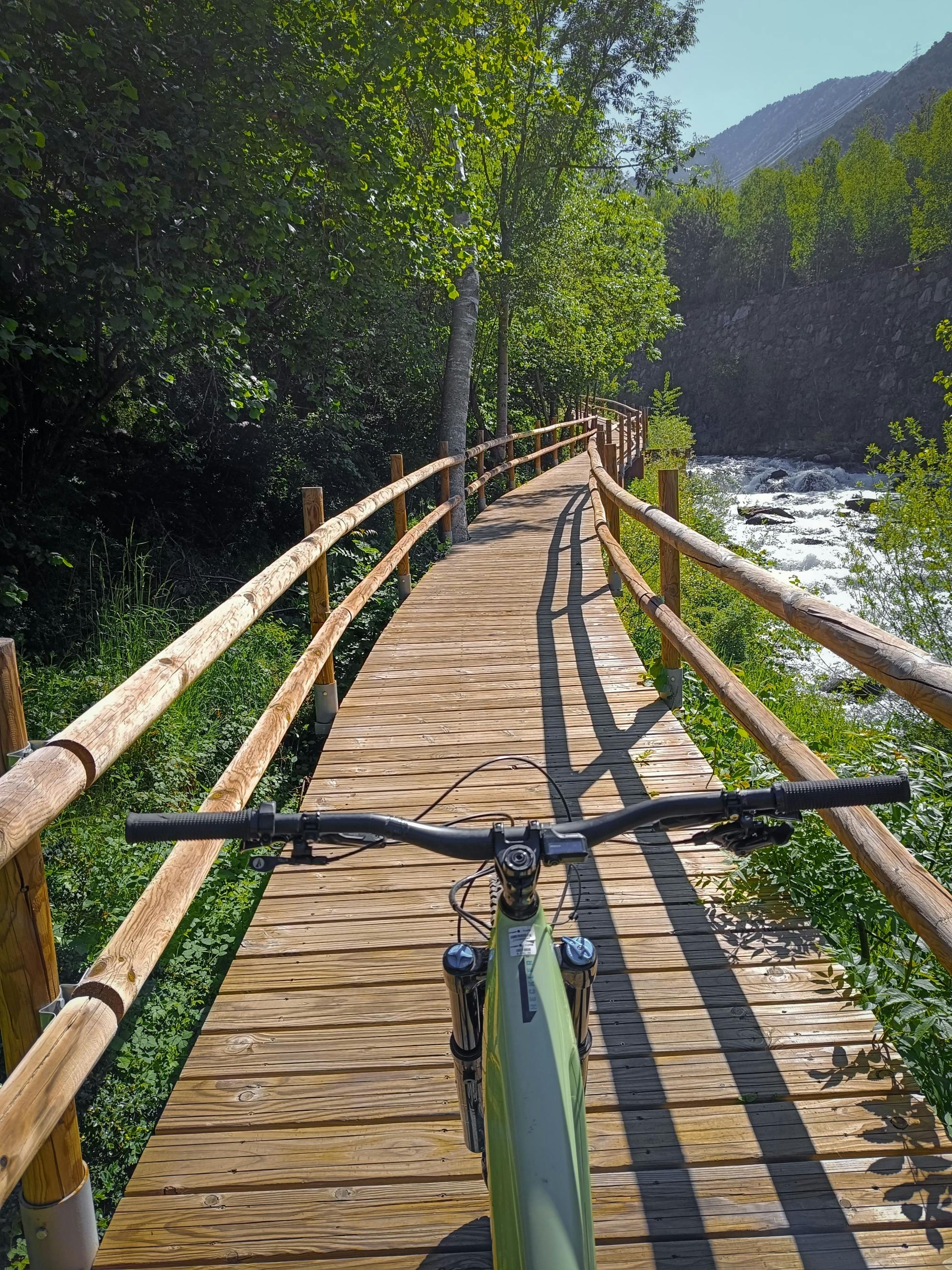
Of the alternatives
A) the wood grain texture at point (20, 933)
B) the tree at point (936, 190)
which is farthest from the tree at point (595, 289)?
the tree at point (936, 190)

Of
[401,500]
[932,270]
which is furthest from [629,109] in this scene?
[932,270]

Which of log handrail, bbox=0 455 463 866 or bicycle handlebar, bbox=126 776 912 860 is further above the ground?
log handrail, bbox=0 455 463 866

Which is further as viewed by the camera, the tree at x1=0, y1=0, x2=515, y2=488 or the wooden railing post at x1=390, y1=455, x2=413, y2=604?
the wooden railing post at x1=390, y1=455, x2=413, y2=604

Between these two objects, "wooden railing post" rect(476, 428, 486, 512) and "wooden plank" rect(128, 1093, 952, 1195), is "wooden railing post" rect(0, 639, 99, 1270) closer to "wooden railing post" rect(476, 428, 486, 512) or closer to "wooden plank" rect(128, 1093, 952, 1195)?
"wooden plank" rect(128, 1093, 952, 1195)

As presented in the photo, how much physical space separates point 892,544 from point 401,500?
5.98 metres

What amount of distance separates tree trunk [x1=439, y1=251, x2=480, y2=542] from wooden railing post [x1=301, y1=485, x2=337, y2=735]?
7.07m

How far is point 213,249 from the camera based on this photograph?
709cm

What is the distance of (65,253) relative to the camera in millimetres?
6562

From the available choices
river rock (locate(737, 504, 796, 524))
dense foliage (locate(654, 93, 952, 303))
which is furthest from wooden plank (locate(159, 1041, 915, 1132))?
dense foliage (locate(654, 93, 952, 303))

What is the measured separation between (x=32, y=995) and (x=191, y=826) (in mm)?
594

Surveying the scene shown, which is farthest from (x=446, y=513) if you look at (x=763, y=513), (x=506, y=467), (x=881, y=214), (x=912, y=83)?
(x=912, y=83)

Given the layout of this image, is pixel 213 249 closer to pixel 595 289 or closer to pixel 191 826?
pixel 191 826

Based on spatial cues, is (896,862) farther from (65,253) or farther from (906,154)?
(906,154)

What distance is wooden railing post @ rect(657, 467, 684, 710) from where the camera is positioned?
5164mm
